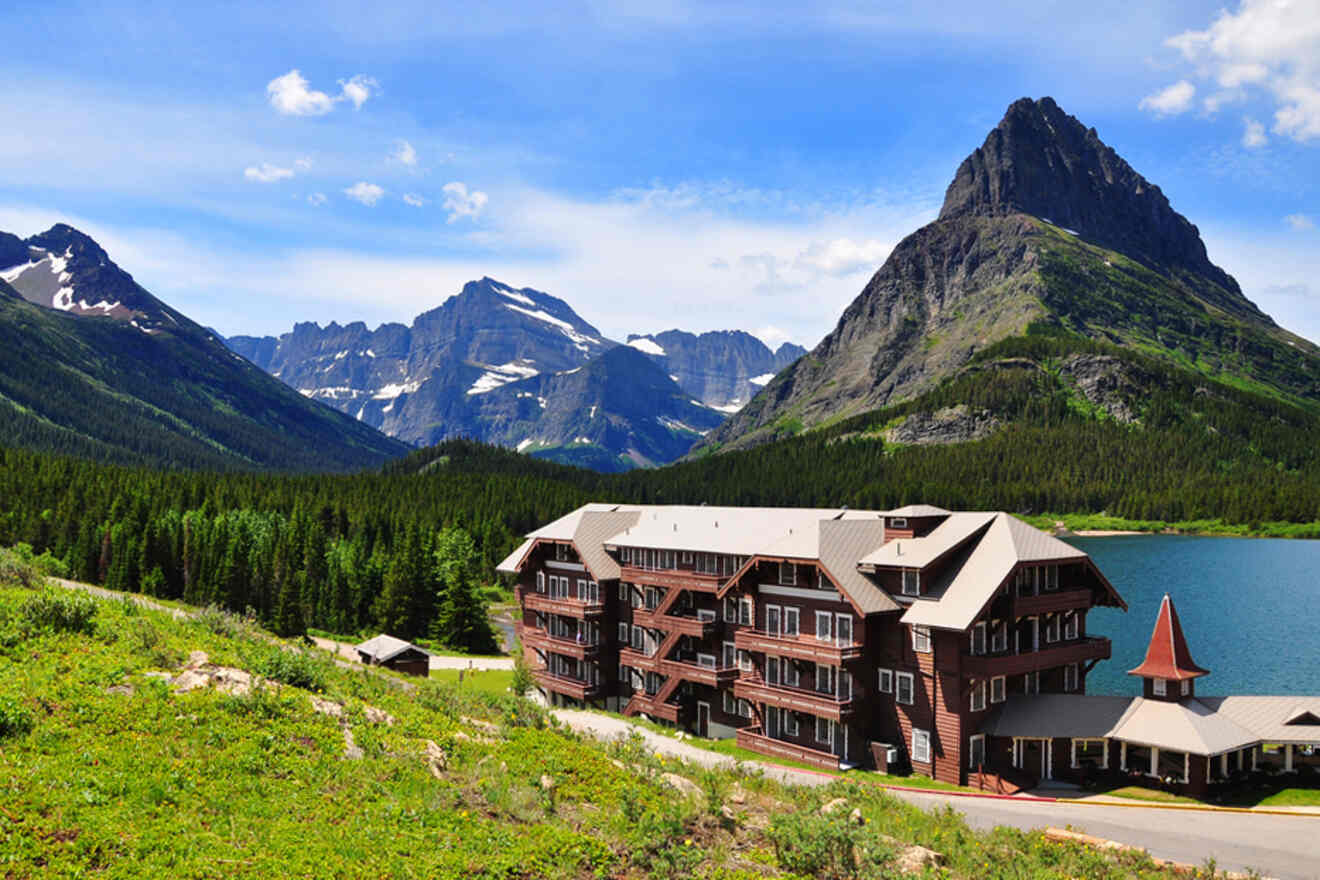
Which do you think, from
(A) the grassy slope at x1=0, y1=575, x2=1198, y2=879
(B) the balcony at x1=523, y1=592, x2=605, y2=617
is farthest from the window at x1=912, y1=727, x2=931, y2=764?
(B) the balcony at x1=523, y1=592, x2=605, y2=617

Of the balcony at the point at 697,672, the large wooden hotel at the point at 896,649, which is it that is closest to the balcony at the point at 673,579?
the large wooden hotel at the point at 896,649

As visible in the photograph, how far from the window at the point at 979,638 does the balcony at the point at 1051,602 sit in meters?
1.92

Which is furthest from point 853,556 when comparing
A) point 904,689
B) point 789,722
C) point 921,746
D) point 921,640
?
point 789,722

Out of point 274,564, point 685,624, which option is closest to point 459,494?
point 274,564

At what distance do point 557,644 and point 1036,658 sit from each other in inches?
1407

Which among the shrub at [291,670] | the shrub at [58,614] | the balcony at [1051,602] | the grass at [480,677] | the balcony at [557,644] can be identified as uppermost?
the shrub at [58,614]

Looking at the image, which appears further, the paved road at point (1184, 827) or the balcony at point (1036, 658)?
the balcony at point (1036, 658)

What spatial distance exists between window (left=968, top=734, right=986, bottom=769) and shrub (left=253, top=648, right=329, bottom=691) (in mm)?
33046

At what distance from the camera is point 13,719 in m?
17.8

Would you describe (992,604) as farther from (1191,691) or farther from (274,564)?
(274,564)

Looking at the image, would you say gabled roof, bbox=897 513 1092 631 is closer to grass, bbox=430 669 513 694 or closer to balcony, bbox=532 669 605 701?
balcony, bbox=532 669 605 701

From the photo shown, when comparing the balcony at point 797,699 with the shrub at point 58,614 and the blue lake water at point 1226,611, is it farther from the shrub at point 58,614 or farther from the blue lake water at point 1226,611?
the shrub at point 58,614

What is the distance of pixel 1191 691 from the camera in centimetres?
4444

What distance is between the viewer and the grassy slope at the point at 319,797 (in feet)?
50.8
